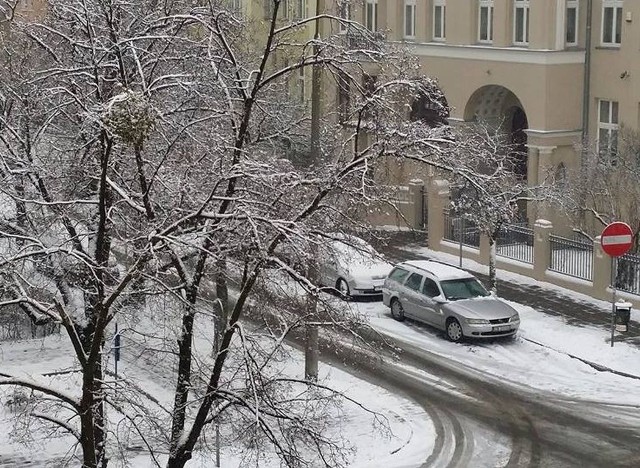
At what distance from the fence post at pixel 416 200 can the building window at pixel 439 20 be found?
4.97 metres

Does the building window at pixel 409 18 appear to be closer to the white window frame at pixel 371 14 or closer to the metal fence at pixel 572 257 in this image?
the white window frame at pixel 371 14

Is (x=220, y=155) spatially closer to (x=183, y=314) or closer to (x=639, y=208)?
(x=183, y=314)

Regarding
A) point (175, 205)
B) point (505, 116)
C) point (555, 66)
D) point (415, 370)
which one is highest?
point (555, 66)

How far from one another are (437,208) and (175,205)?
20.3m

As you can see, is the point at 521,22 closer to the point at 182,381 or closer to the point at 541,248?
the point at 541,248

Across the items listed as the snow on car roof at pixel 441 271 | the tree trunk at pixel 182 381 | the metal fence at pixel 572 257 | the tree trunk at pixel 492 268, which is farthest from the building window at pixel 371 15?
the tree trunk at pixel 182 381

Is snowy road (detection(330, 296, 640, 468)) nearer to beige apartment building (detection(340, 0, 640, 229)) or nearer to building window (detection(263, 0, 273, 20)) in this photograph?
beige apartment building (detection(340, 0, 640, 229))

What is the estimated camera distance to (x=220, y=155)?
1330cm

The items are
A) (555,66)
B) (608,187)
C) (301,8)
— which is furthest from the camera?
(301,8)

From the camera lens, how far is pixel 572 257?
27.5 meters

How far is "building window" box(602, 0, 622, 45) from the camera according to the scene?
31.7 m

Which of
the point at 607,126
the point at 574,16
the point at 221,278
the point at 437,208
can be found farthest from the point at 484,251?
the point at 221,278

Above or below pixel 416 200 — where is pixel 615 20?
above

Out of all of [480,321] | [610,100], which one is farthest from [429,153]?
[610,100]
